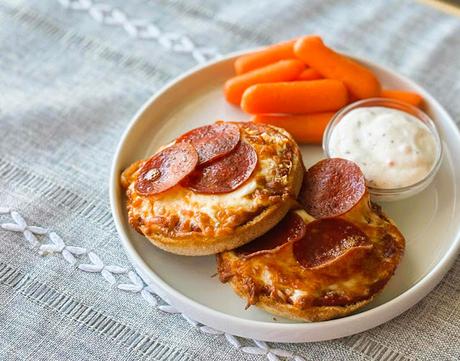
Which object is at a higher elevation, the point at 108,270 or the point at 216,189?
the point at 216,189

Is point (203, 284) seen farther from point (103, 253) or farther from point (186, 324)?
point (103, 253)

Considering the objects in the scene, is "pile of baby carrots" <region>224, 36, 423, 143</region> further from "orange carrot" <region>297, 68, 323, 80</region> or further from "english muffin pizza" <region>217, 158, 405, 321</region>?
"english muffin pizza" <region>217, 158, 405, 321</region>

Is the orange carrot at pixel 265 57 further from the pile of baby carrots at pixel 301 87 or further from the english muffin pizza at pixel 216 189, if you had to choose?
the english muffin pizza at pixel 216 189

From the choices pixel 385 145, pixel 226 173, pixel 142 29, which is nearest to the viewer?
pixel 226 173

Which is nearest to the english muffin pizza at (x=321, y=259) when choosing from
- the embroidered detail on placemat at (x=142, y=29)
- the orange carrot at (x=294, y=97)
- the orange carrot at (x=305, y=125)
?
the orange carrot at (x=305, y=125)

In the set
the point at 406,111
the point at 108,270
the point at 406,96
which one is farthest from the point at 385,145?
the point at 108,270

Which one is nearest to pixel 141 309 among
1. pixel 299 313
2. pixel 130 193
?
pixel 130 193

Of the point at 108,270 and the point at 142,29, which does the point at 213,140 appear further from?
the point at 142,29
